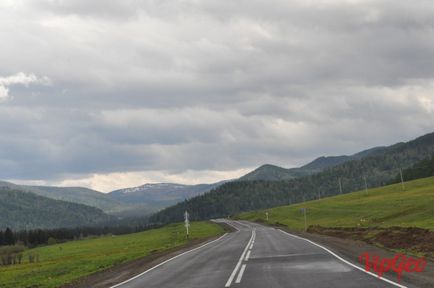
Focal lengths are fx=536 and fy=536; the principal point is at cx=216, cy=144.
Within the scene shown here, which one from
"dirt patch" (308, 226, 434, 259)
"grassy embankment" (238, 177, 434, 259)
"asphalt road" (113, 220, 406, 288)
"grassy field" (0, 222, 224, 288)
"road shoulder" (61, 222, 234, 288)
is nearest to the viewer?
"asphalt road" (113, 220, 406, 288)

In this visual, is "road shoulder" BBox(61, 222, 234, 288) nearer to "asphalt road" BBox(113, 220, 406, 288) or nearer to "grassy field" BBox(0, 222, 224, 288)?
"asphalt road" BBox(113, 220, 406, 288)

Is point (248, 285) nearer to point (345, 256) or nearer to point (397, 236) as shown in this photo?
point (345, 256)

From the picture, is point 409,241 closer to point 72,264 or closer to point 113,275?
point 113,275

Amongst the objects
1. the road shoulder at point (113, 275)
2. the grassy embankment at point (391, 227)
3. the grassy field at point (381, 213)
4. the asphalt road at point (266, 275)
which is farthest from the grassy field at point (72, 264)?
the grassy field at point (381, 213)

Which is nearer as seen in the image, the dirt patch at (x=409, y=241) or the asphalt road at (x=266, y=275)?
the asphalt road at (x=266, y=275)

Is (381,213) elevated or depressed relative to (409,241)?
elevated

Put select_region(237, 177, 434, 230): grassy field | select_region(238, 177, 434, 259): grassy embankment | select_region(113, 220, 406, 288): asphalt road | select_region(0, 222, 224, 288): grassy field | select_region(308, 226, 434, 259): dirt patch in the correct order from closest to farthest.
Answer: select_region(113, 220, 406, 288): asphalt road < select_region(308, 226, 434, 259): dirt patch < select_region(0, 222, 224, 288): grassy field < select_region(238, 177, 434, 259): grassy embankment < select_region(237, 177, 434, 230): grassy field

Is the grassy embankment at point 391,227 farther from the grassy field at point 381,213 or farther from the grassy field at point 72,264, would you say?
the grassy field at point 72,264

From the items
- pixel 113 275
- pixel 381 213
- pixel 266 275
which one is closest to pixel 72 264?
pixel 113 275

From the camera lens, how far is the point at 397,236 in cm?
4153

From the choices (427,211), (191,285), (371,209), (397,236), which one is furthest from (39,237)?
(191,285)

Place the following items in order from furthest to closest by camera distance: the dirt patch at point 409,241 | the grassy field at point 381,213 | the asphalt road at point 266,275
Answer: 1. the grassy field at point 381,213
2. the dirt patch at point 409,241
3. the asphalt road at point 266,275

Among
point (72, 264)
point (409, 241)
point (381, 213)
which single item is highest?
point (381, 213)

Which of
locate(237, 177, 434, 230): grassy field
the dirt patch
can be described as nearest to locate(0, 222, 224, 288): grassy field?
the dirt patch
